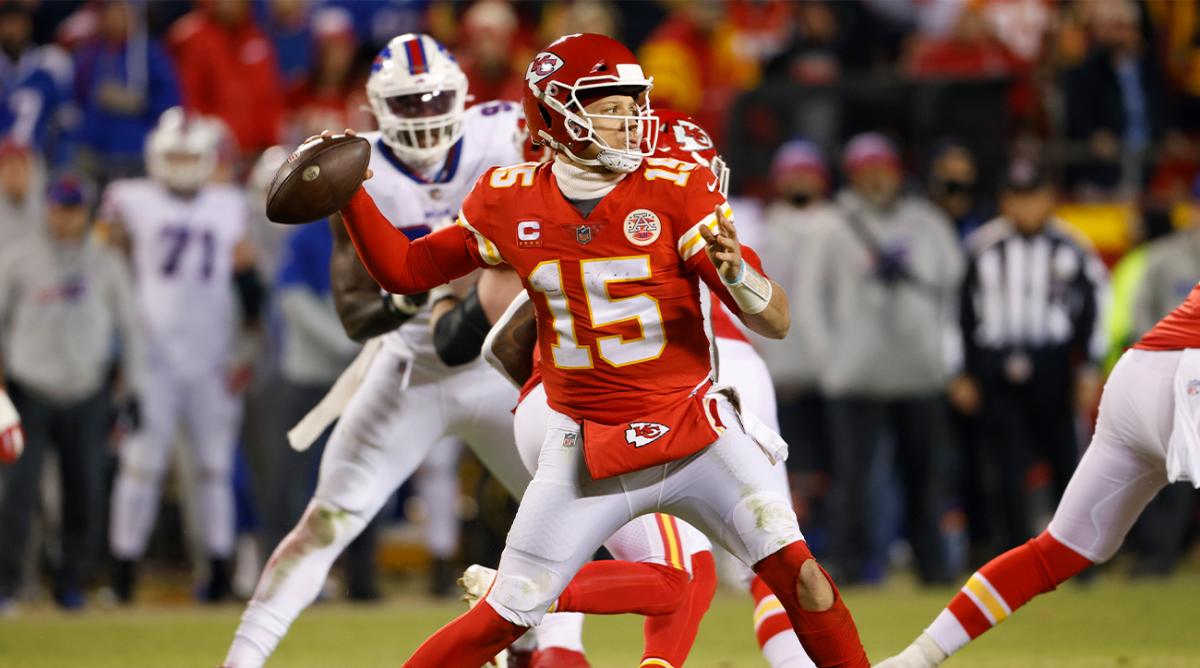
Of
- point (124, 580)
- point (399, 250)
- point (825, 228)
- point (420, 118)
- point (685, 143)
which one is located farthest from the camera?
point (825, 228)

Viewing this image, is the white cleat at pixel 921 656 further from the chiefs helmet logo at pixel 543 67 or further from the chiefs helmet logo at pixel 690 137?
the chiefs helmet logo at pixel 543 67

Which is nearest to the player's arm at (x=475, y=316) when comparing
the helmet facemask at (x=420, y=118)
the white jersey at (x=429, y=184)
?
the white jersey at (x=429, y=184)

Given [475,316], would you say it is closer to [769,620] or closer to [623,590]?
[623,590]

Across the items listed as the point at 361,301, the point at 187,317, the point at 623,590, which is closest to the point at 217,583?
the point at 187,317

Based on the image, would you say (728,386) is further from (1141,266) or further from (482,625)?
(1141,266)

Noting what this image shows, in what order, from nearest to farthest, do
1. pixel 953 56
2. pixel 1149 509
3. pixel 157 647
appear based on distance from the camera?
pixel 157 647 → pixel 1149 509 → pixel 953 56

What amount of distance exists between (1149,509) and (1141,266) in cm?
137

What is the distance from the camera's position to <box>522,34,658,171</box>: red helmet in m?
4.50

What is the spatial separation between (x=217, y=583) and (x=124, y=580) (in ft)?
1.58

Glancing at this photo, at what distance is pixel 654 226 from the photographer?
4.45m

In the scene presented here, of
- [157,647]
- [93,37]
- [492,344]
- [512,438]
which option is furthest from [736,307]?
[93,37]

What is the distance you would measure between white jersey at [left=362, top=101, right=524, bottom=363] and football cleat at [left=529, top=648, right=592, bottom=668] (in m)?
1.04

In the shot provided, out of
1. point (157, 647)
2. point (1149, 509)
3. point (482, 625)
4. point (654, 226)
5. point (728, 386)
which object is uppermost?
point (654, 226)

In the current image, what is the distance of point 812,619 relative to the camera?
4.48 meters
